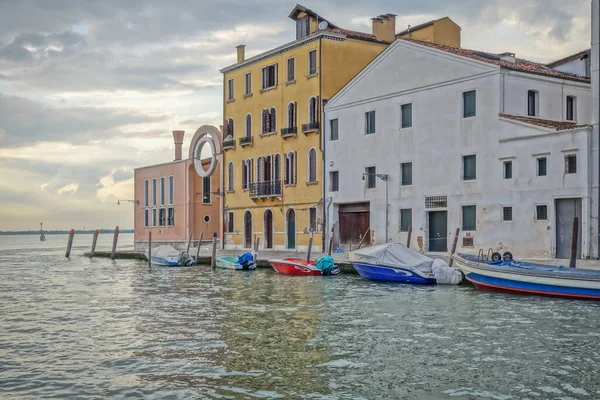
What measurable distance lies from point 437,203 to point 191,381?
20191 millimetres

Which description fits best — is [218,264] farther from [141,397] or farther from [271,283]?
[141,397]

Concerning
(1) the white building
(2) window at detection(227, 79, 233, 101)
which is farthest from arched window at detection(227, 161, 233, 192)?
(1) the white building

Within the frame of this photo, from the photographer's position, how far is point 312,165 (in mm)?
36156

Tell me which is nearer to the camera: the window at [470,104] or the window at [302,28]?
the window at [470,104]

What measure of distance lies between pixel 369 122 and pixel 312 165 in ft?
15.2

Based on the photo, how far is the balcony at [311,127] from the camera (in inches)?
1391

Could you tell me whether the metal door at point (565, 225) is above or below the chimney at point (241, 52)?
below

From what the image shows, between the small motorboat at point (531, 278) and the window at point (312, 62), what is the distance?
15662 millimetres

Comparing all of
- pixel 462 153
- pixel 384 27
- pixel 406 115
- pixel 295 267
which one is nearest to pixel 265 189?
pixel 384 27

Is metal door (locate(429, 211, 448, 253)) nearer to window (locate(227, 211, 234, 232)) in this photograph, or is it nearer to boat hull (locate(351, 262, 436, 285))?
boat hull (locate(351, 262, 436, 285))

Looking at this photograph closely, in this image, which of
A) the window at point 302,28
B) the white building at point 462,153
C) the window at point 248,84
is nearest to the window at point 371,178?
the white building at point 462,153

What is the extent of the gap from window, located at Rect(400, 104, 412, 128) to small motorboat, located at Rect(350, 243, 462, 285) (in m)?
7.19

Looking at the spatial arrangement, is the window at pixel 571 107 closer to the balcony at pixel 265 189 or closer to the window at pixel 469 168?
the window at pixel 469 168

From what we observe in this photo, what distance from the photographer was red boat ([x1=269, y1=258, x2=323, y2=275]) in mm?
27750
